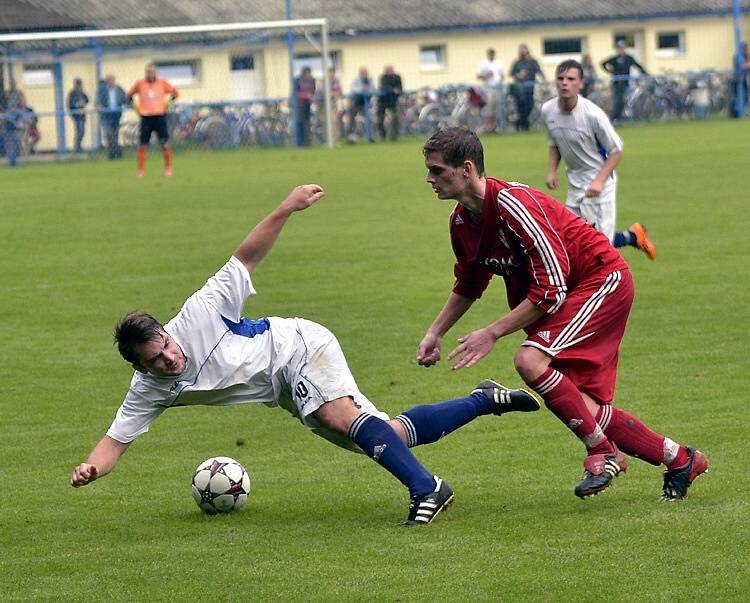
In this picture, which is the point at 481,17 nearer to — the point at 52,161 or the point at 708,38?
the point at 708,38

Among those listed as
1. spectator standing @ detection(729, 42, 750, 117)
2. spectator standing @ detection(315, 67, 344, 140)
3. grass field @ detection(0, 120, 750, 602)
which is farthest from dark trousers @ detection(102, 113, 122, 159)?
spectator standing @ detection(729, 42, 750, 117)

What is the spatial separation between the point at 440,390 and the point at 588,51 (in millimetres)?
42219

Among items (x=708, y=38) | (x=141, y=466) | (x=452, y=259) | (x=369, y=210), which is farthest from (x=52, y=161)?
(x=141, y=466)

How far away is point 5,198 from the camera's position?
24.2m

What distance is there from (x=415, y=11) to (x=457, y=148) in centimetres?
4421

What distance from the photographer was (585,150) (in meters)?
12.9

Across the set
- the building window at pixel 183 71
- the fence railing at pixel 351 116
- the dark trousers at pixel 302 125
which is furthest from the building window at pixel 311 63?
the dark trousers at pixel 302 125

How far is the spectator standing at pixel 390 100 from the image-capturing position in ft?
121

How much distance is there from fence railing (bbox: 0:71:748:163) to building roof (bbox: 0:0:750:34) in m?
7.33

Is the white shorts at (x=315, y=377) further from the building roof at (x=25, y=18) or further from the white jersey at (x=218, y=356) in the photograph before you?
the building roof at (x=25, y=18)

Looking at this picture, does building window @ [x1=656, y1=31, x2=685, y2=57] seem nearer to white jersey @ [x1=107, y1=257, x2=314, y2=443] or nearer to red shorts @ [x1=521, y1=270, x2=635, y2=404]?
red shorts @ [x1=521, y1=270, x2=635, y2=404]

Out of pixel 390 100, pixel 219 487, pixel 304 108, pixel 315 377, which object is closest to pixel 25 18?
pixel 304 108

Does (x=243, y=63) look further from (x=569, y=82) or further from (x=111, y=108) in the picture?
(x=569, y=82)

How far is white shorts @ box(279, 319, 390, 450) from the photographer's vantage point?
6.42 m
